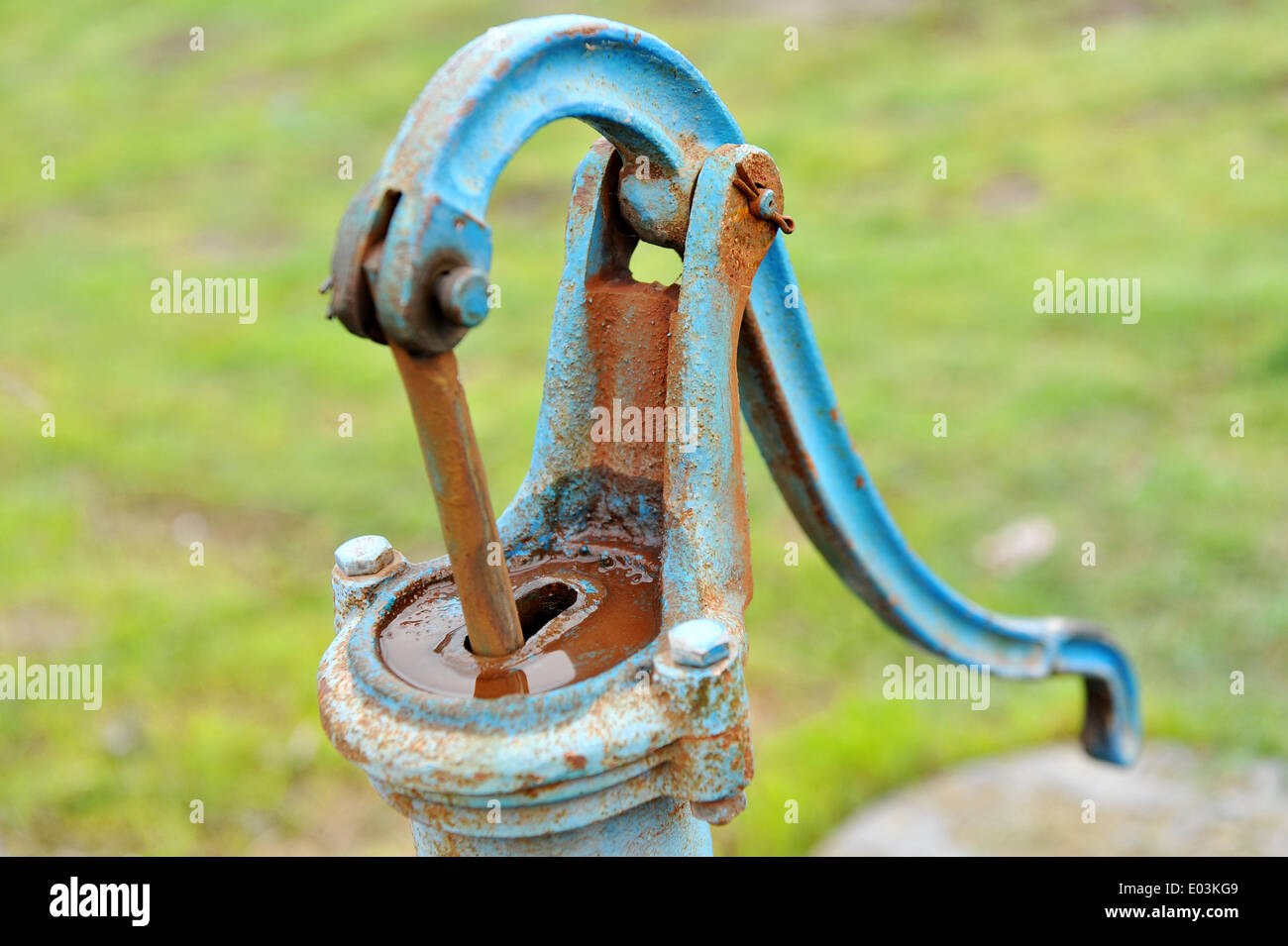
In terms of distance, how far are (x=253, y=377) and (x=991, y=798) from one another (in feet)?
13.7

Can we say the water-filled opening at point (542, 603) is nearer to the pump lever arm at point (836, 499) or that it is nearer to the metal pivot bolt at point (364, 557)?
the metal pivot bolt at point (364, 557)

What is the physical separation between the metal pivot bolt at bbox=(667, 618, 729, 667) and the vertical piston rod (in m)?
0.19

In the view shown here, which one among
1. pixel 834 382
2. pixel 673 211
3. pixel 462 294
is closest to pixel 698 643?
pixel 462 294

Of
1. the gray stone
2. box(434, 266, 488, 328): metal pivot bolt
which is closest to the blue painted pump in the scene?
box(434, 266, 488, 328): metal pivot bolt

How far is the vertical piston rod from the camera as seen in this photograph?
1074 millimetres

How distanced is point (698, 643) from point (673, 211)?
0.53 metres

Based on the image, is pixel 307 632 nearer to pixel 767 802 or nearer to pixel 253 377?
pixel 767 802

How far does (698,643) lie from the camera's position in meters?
1.12

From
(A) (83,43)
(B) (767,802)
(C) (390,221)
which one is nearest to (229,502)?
(B) (767,802)

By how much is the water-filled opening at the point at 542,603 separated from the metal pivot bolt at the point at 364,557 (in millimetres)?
172

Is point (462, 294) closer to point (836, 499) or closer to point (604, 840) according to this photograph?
point (604, 840)

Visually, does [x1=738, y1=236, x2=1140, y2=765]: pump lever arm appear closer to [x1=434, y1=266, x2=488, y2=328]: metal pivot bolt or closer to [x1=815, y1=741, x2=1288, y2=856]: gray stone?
[x1=434, y1=266, x2=488, y2=328]: metal pivot bolt

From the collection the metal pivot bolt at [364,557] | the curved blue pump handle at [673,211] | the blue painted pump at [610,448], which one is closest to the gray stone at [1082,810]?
the curved blue pump handle at [673,211]

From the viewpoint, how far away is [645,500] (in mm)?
1463
